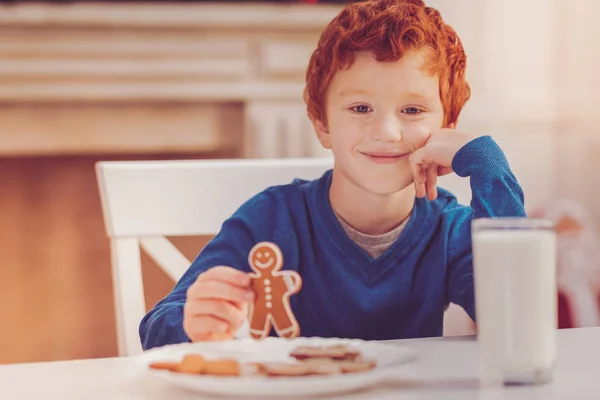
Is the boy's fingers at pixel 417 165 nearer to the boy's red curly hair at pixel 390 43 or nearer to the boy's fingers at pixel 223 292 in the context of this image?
the boy's red curly hair at pixel 390 43

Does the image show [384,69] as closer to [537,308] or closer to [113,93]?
[537,308]

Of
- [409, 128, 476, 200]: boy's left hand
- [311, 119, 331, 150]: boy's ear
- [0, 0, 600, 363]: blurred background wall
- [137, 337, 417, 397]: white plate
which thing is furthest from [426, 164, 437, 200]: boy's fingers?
[0, 0, 600, 363]: blurred background wall

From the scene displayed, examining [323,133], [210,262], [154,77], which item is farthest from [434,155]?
[154,77]

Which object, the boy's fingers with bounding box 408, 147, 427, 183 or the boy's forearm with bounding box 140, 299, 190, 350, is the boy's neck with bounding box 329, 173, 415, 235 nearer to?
the boy's fingers with bounding box 408, 147, 427, 183

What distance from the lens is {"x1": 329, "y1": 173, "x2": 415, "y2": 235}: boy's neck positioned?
2.99 feet

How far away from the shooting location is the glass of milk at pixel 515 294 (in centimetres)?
52

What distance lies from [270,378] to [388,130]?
1.26 ft

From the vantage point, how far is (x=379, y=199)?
0.91 meters

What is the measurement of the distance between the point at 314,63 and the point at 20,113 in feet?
3.25

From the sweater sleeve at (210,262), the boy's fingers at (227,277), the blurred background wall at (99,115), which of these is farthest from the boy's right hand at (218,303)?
the blurred background wall at (99,115)

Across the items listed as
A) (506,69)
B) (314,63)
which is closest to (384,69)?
(314,63)

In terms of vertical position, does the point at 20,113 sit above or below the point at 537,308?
above

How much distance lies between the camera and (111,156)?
1854 mm

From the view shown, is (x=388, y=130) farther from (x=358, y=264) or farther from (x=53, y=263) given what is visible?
(x=53, y=263)
